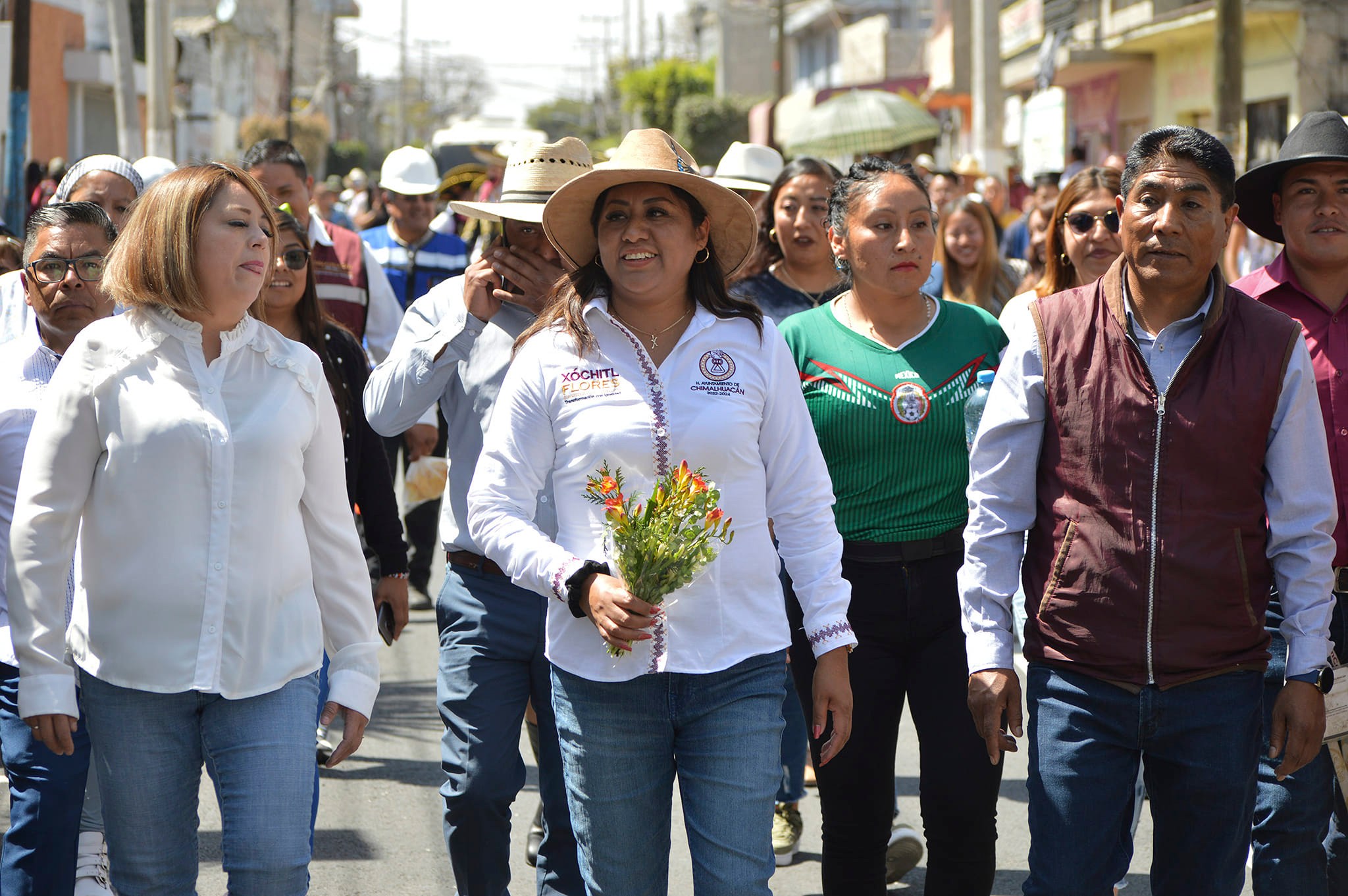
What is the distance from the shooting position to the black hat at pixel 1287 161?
163 inches

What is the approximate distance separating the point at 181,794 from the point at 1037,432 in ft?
6.92

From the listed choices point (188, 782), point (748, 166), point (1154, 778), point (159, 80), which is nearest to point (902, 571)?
point (1154, 778)

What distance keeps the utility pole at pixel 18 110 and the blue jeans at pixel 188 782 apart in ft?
36.9

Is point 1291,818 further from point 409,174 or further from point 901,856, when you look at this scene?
point 409,174

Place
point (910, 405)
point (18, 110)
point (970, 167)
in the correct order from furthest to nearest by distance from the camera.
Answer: point (970, 167)
point (18, 110)
point (910, 405)

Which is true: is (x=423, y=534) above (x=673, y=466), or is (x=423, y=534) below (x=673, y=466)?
below

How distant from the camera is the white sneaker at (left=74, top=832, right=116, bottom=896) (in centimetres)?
443

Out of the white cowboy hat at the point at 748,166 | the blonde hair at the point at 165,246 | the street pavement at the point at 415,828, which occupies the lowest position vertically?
the street pavement at the point at 415,828

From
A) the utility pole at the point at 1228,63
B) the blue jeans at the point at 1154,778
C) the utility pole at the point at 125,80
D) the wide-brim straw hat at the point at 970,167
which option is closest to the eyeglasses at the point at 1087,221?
the blue jeans at the point at 1154,778

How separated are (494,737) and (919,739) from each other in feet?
3.78

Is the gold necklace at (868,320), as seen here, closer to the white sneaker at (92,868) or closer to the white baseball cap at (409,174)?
the white sneaker at (92,868)

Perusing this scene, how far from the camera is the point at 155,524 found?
127 inches

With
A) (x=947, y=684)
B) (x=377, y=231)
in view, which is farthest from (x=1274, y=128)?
(x=947, y=684)

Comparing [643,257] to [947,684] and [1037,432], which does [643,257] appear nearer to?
[1037,432]
